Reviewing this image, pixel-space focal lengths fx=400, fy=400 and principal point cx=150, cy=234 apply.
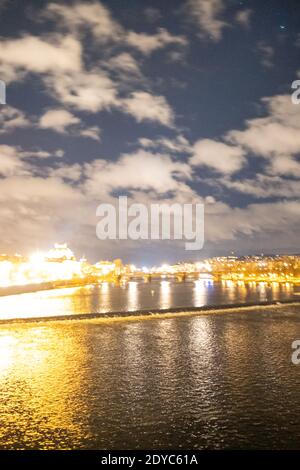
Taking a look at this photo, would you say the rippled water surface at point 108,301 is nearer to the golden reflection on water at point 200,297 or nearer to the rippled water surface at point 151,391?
the golden reflection on water at point 200,297

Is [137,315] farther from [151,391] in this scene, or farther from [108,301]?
[151,391]

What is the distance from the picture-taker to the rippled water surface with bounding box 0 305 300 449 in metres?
9.25

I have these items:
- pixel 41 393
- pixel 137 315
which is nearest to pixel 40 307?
pixel 137 315

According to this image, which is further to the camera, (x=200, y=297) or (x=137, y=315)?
(x=200, y=297)

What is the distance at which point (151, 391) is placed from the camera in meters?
12.9

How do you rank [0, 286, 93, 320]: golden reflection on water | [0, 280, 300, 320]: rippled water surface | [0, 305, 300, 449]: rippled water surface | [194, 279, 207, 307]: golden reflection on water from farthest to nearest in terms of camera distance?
[194, 279, 207, 307]: golden reflection on water < [0, 280, 300, 320]: rippled water surface < [0, 286, 93, 320]: golden reflection on water < [0, 305, 300, 449]: rippled water surface

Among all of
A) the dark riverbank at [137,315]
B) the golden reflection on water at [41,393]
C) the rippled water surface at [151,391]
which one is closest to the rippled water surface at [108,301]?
the dark riverbank at [137,315]

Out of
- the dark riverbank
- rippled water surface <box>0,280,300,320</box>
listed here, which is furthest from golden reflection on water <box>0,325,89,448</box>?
rippled water surface <box>0,280,300,320</box>

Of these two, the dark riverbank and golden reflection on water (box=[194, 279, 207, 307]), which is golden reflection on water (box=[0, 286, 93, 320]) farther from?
golden reflection on water (box=[194, 279, 207, 307])

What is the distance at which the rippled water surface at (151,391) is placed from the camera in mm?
9250

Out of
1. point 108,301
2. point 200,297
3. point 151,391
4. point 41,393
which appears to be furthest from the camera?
point 200,297

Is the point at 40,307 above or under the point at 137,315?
under

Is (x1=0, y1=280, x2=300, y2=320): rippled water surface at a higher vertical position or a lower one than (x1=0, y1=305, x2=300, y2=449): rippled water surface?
lower
